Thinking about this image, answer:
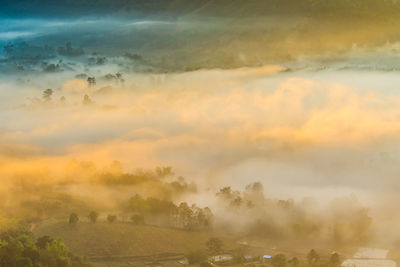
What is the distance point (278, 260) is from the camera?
61.2ft

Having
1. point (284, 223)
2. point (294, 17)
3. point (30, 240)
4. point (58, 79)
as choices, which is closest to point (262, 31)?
point (294, 17)

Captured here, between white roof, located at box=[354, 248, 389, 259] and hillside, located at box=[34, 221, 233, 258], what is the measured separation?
3.86 meters

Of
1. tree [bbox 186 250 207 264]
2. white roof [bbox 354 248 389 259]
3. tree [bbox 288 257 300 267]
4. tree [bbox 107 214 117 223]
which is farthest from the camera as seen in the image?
tree [bbox 107 214 117 223]

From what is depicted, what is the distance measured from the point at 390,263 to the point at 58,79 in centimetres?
4735

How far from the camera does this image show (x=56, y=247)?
17375 millimetres

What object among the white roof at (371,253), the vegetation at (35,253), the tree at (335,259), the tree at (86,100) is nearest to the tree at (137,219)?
the vegetation at (35,253)

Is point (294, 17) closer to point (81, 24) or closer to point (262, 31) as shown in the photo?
point (262, 31)

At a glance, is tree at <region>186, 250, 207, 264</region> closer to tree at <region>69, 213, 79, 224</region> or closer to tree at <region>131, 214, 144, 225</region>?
tree at <region>131, 214, 144, 225</region>

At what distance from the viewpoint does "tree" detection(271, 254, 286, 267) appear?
18.5 metres

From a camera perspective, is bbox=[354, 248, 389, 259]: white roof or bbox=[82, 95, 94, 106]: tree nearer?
bbox=[354, 248, 389, 259]: white roof

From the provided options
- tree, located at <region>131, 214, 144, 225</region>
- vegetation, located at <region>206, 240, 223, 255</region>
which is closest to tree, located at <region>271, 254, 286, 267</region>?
vegetation, located at <region>206, 240, 223, 255</region>

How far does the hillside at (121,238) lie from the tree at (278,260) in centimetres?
204

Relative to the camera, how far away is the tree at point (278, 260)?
18.5m

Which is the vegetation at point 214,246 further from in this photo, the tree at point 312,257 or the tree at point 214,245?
the tree at point 312,257
